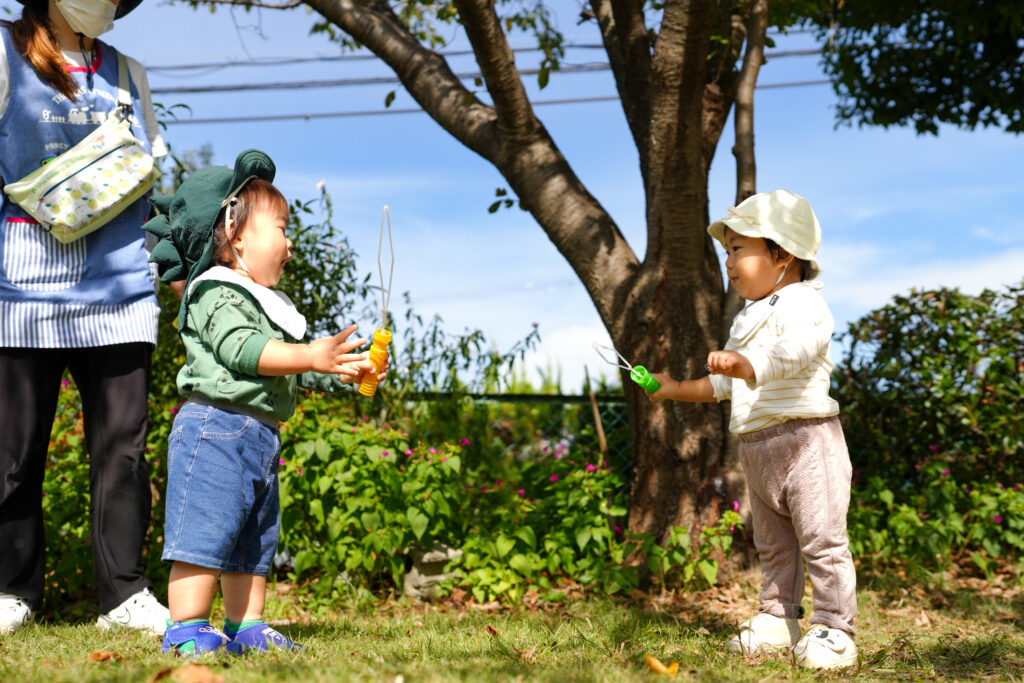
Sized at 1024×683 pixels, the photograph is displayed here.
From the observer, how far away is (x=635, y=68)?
15.7 ft

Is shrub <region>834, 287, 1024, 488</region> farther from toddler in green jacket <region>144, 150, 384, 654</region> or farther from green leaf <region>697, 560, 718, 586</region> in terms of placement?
toddler in green jacket <region>144, 150, 384, 654</region>

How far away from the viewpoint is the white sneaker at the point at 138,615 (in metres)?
3.29

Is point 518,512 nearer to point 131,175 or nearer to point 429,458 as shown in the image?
point 429,458

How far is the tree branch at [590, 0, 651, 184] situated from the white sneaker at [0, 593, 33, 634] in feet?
11.0

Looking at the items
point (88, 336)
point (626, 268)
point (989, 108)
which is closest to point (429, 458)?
point (626, 268)

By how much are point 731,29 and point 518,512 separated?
A: 2849 millimetres

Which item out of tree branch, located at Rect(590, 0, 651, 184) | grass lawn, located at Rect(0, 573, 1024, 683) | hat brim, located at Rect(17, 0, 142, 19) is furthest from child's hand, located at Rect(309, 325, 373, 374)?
tree branch, located at Rect(590, 0, 651, 184)

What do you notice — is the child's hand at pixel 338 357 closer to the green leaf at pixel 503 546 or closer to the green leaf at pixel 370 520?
the green leaf at pixel 370 520

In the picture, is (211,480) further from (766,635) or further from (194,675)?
(766,635)

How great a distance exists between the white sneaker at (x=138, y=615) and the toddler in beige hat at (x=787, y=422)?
1955mm

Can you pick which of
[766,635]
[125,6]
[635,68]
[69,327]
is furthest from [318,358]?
[635,68]

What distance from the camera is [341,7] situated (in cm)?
484

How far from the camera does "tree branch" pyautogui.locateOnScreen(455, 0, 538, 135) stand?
4.10 m

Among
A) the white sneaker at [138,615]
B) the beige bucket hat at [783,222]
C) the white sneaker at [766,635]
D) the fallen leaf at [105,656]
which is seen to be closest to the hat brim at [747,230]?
the beige bucket hat at [783,222]
